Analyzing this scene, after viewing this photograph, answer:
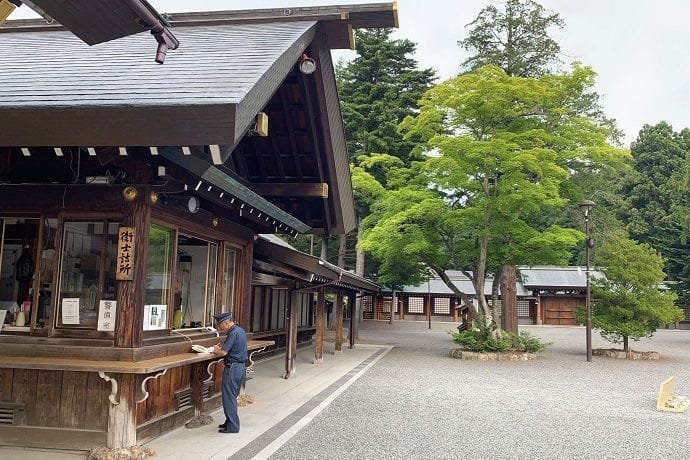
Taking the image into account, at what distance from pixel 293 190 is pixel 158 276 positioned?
334cm

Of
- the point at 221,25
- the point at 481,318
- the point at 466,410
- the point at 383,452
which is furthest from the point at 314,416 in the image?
the point at 481,318

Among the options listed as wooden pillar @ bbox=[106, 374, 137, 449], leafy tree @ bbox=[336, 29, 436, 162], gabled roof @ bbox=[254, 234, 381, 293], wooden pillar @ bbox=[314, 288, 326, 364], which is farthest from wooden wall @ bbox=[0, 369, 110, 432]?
leafy tree @ bbox=[336, 29, 436, 162]

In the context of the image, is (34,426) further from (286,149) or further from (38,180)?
(286,149)

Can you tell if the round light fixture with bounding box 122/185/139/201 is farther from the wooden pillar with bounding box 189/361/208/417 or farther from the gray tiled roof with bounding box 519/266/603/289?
the gray tiled roof with bounding box 519/266/603/289

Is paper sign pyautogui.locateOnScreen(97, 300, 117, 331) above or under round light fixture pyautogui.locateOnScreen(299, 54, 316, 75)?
under

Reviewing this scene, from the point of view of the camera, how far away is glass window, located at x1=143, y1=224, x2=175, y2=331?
571 centimetres

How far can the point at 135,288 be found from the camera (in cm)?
530

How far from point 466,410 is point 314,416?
106 inches

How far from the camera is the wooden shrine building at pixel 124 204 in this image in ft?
14.4

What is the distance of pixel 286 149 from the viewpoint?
8.55m

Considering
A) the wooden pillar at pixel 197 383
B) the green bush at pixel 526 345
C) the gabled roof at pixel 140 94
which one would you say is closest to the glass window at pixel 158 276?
the wooden pillar at pixel 197 383

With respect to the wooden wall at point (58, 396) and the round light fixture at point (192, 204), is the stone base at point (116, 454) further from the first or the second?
the round light fixture at point (192, 204)

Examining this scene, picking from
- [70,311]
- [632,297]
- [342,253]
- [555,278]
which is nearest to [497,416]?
[70,311]

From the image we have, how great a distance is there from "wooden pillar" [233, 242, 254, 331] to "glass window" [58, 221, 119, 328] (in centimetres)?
299
